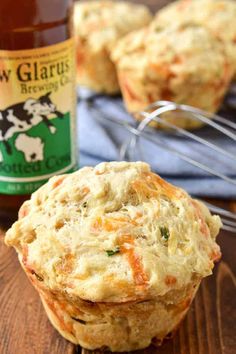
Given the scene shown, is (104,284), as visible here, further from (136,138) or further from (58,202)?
(136,138)

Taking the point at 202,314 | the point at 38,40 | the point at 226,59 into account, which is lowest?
the point at 202,314

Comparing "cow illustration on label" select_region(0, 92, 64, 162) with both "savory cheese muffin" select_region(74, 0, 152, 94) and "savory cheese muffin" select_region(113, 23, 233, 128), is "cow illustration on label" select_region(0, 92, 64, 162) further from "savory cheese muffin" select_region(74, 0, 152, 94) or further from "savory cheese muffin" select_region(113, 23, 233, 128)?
"savory cheese muffin" select_region(74, 0, 152, 94)

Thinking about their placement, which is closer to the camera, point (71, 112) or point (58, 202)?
point (58, 202)

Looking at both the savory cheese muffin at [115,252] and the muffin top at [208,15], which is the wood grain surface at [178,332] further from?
the muffin top at [208,15]

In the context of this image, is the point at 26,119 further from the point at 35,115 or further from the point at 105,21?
the point at 105,21

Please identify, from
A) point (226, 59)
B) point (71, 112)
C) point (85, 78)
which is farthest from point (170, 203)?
point (85, 78)

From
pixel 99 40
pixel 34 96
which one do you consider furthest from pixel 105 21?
pixel 34 96
